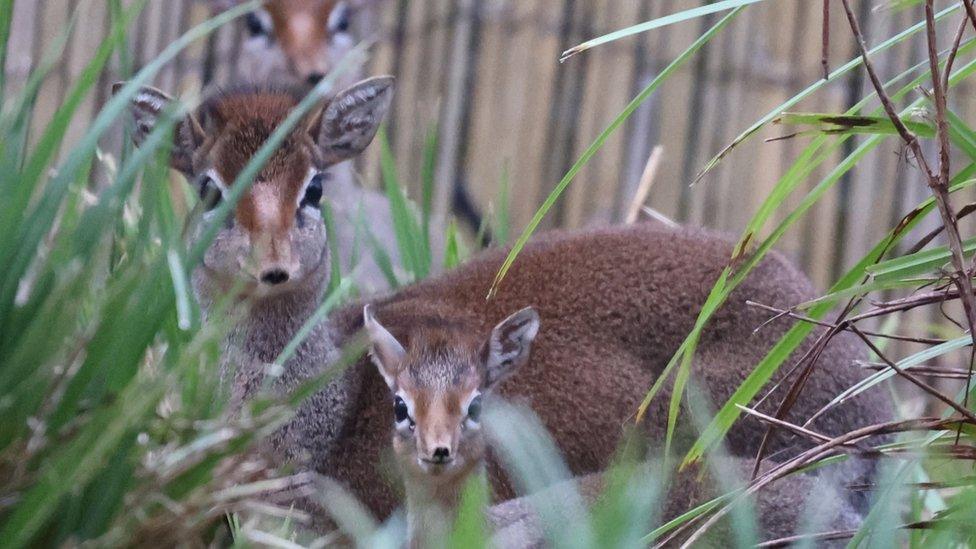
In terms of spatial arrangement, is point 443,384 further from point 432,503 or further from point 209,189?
point 209,189

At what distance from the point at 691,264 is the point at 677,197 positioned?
383 centimetres

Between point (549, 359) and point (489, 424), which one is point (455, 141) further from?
point (489, 424)

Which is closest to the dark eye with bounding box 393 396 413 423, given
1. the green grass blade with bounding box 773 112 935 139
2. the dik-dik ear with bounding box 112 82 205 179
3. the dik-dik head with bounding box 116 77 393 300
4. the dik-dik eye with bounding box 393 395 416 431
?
the dik-dik eye with bounding box 393 395 416 431

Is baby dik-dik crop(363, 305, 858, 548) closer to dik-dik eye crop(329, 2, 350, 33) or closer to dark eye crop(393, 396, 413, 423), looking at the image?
dark eye crop(393, 396, 413, 423)

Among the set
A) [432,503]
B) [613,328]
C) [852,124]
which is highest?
[852,124]

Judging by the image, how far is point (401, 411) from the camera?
3367 mm

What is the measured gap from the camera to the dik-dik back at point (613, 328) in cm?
391

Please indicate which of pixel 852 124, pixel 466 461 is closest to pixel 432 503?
pixel 466 461

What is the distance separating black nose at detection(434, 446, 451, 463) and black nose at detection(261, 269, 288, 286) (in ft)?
1.69

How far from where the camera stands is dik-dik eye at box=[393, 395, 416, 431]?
10.9 feet

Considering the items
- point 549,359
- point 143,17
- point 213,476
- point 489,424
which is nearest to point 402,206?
point 549,359

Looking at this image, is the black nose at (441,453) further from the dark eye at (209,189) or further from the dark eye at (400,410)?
the dark eye at (209,189)

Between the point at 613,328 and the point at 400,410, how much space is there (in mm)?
881

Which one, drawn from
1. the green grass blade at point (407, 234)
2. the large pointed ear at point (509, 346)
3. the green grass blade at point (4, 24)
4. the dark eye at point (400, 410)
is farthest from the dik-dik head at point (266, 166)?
the green grass blade at point (407, 234)
